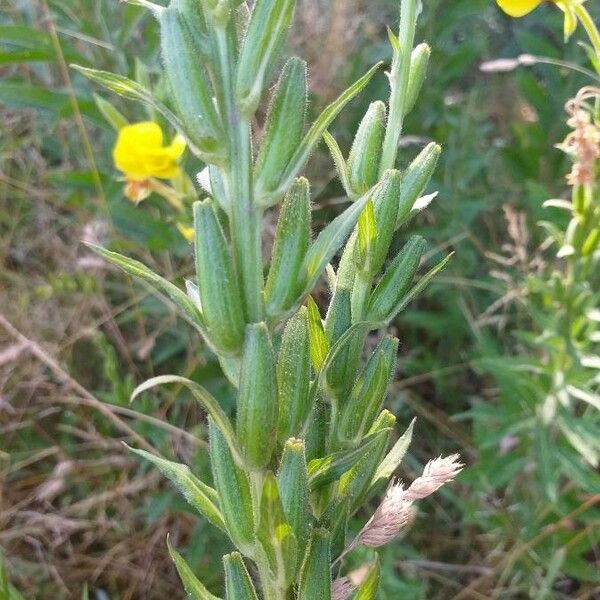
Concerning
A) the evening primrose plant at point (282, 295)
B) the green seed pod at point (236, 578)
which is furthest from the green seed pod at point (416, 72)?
the green seed pod at point (236, 578)

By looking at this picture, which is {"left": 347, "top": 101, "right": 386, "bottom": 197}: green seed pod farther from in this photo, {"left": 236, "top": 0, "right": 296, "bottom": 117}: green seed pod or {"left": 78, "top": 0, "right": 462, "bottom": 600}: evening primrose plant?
{"left": 236, "top": 0, "right": 296, "bottom": 117}: green seed pod

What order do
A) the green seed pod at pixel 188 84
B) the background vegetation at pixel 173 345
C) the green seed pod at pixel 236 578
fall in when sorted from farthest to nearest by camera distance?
the background vegetation at pixel 173 345 < the green seed pod at pixel 236 578 < the green seed pod at pixel 188 84

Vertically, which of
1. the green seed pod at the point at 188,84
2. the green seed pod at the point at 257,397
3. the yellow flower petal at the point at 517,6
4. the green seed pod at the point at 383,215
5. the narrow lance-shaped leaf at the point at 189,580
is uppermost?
the green seed pod at the point at 188,84

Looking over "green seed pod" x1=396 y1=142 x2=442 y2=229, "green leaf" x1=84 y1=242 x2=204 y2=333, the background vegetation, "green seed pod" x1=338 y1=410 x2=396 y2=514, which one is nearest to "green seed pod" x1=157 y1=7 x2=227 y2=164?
"green leaf" x1=84 y1=242 x2=204 y2=333

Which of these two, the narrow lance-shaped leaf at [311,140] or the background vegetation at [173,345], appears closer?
the narrow lance-shaped leaf at [311,140]

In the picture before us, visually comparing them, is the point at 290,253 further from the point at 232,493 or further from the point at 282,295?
the point at 232,493

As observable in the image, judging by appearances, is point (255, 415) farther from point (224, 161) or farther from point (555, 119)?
point (555, 119)

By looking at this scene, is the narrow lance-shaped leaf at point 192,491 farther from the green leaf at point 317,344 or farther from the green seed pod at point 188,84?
the green seed pod at point 188,84

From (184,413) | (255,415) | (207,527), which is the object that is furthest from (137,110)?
(255,415)

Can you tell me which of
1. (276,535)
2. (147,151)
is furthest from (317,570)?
(147,151)
